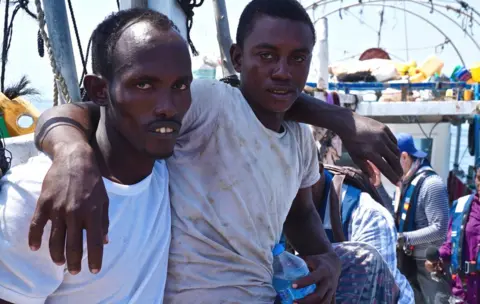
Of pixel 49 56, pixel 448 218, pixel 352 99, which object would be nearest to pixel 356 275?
pixel 49 56

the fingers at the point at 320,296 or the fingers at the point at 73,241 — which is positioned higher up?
the fingers at the point at 73,241

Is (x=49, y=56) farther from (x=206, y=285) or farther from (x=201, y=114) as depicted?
(x=206, y=285)

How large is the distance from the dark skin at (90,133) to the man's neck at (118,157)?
0.20ft

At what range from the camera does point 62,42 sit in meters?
2.71

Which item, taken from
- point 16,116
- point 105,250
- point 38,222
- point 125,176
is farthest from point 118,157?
point 16,116

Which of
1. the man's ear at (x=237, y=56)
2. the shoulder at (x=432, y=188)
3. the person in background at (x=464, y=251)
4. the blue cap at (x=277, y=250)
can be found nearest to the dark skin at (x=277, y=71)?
the man's ear at (x=237, y=56)

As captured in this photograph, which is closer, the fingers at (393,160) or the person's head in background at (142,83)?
the person's head in background at (142,83)

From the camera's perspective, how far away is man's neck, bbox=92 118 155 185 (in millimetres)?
1935

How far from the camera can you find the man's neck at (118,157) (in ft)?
6.35

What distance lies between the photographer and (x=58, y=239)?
1.40m

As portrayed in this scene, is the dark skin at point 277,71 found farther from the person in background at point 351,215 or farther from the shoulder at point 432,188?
the shoulder at point 432,188

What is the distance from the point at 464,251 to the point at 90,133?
14.5 feet

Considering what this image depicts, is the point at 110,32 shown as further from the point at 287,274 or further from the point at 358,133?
the point at 287,274

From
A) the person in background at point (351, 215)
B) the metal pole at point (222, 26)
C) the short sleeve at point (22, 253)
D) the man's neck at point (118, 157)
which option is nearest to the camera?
the short sleeve at point (22, 253)
